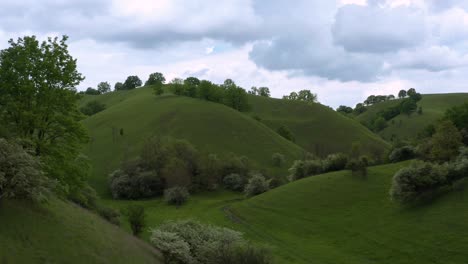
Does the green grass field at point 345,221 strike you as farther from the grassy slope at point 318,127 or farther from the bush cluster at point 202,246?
the grassy slope at point 318,127

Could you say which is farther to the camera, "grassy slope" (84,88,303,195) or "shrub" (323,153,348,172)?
"grassy slope" (84,88,303,195)

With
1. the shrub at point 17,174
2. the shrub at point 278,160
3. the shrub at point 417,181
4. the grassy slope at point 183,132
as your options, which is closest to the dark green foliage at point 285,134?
the grassy slope at point 183,132

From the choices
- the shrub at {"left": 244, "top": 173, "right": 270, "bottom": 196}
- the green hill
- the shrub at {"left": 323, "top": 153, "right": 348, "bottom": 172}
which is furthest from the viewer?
the shrub at {"left": 244, "top": 173, "right": 270, "bottom": 196}

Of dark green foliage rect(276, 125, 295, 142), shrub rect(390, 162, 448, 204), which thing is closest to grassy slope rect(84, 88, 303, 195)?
dark green foliage rect(276, 125, 295, 142)

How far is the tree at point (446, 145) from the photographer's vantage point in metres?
61.2

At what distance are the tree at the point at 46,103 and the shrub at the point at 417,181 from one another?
126 feet

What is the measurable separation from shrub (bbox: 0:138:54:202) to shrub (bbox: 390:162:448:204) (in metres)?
44.2

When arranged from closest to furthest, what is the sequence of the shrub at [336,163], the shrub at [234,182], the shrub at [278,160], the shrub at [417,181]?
the shrub at [417,181] → the shrub at [336,163] → the shrub at [234,182] → the shrub at [278,160]

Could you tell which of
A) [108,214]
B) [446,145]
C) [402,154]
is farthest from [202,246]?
[402,154]

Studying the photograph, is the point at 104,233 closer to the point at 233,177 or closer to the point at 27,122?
the point at 27,122

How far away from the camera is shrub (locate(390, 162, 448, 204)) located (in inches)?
2068

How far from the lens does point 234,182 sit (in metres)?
99.6

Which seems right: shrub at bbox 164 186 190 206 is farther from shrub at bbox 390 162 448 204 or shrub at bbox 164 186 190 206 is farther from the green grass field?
shrub at bbox 390 162 448 204

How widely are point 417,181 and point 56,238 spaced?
144ft
